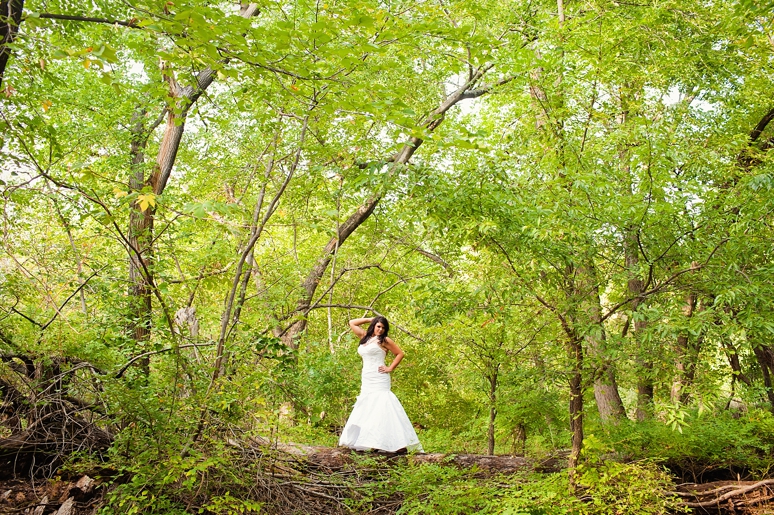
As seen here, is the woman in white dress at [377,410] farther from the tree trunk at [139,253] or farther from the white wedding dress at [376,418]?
the tree trunk at [139,253]

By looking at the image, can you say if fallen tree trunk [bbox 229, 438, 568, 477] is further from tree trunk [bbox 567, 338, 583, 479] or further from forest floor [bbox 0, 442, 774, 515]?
tree trunk [bbox 567, 338, 583, 479]

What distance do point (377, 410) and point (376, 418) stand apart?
10cm

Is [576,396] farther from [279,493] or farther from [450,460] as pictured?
[279,493]

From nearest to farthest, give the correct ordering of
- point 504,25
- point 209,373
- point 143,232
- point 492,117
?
point 143,232 → point 209,373 → point 504,25 → point 492,117

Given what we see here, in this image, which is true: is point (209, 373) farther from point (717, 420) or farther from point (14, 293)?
point (717, 420)

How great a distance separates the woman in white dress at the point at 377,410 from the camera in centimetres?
684

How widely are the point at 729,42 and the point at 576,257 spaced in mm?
6414

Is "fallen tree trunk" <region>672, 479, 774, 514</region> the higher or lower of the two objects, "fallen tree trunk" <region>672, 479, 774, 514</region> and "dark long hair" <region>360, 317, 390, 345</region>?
the lower

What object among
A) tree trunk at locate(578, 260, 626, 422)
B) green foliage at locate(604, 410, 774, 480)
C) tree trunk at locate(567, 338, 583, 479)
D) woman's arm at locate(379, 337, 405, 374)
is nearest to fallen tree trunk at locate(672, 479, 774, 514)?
green foliage at locate(604, 410, 774, 480)

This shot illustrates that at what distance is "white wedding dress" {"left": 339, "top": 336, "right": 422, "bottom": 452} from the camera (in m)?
6.84

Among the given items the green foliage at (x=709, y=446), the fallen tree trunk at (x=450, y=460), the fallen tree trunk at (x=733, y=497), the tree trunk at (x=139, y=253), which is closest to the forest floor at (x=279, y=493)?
the fallen tree trunk at (x=733, y=497)

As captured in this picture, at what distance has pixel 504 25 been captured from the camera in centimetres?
850

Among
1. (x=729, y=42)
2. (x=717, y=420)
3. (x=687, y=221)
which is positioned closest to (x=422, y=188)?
(x=687, y=221)

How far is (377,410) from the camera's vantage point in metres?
7.01
